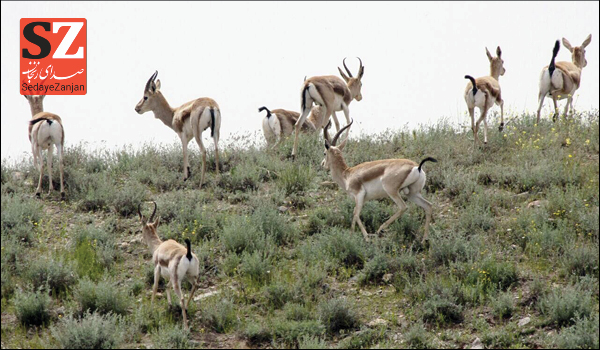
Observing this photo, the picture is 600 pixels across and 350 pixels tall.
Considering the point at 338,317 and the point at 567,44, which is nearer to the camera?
the point at 338,317

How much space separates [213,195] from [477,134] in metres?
5.77

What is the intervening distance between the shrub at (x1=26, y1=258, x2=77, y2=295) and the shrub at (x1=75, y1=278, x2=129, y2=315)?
0.58 m

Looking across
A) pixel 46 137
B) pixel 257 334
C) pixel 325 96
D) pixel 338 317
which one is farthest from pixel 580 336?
pixel 46 137

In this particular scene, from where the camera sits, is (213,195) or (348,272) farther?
(213,195)

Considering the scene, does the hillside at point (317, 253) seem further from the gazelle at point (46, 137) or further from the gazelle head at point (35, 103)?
the gazelle head at point (35, 103)

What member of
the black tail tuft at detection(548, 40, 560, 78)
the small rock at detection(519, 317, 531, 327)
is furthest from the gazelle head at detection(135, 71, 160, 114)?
the small rock at detection(519, 317, 531, 327)

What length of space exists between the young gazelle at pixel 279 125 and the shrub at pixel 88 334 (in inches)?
319

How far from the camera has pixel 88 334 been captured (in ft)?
28.0

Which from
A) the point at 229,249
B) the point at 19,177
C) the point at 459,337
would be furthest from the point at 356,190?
the point at 19,177

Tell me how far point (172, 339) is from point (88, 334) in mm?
1044

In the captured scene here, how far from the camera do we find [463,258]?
34.3 ft

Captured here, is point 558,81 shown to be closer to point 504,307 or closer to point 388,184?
point 388,184

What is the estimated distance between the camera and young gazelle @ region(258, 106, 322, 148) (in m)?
16.6

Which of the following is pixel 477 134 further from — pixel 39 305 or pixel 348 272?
pixel 39 305
